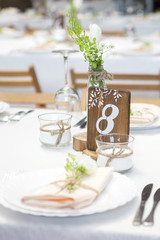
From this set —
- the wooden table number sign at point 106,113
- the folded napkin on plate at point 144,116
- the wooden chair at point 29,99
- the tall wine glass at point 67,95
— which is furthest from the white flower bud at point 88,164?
the wooden chair at point 29,99

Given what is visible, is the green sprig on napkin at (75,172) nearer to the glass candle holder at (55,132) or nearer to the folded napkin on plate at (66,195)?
the folded napkin on plate at (66,195)

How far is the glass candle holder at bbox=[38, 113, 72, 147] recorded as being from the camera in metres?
1.56

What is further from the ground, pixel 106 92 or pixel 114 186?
pixel 106 92

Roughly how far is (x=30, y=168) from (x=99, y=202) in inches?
14.5

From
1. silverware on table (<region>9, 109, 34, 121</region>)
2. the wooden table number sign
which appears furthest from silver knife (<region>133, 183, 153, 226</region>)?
silverware on table (<region>9, 109, 34, 121</region>)

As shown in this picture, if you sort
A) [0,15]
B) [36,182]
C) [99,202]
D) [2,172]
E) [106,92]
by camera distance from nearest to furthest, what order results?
[99,202], [36,182], [2,172], [106,92], [0,15]

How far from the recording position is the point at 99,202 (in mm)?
1084

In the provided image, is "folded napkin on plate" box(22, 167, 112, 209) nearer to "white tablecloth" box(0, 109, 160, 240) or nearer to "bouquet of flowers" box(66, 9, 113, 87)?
"white tablecloth" box(0, 109, 160, 240)

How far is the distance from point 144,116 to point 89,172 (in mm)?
718

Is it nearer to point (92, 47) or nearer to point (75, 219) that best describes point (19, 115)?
point (92, 47)

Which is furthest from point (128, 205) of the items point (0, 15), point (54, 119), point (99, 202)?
point (0, 15)

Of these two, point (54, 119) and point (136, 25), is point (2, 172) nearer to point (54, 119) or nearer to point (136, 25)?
point (54, 119)

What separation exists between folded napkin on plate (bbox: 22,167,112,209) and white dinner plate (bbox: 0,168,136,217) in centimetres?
1

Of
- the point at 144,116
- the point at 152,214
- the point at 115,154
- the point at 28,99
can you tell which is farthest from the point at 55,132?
the point at 28,99
